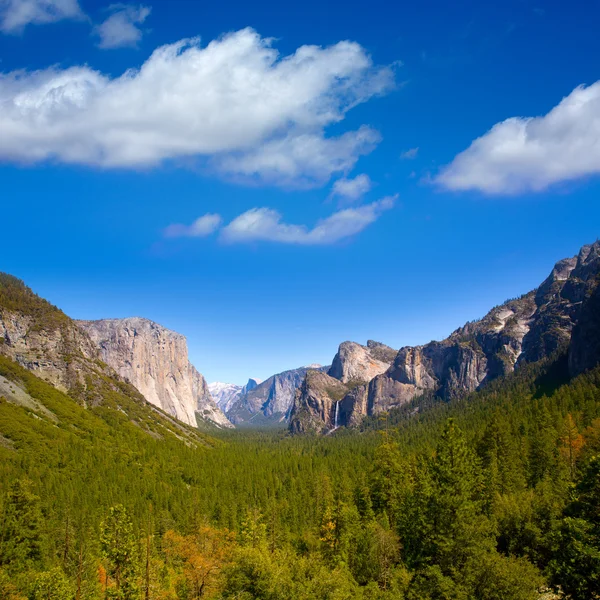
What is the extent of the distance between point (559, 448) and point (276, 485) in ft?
253

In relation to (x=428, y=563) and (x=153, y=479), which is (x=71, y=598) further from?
(x=153, y=479)

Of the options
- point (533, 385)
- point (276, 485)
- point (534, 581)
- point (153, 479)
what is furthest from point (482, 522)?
point (533, 385)

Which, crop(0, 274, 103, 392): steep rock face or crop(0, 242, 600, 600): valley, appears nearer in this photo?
crop(0, 242, 600, 600): valley

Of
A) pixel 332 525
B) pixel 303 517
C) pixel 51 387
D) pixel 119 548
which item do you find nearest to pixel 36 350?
pixel 51 387

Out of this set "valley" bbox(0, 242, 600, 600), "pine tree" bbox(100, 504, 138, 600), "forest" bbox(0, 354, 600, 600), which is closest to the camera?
"forest" bbox(0, 354, 600, 600)

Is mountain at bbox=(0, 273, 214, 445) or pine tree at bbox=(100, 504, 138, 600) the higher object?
mountain at bbox=(0, 273, 214, 445)

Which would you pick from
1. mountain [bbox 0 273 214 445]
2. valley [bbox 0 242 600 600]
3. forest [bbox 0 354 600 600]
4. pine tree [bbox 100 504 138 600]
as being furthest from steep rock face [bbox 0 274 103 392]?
pine tree [bbox 100 504 138 600]

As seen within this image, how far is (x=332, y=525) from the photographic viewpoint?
180 ft

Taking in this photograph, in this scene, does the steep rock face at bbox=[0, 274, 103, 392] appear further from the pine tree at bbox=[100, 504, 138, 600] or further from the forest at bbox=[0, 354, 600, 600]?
the pine tree at bbox=[100, 504, 138, 600]

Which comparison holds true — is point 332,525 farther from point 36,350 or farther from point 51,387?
point 36,350

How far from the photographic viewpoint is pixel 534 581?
2700 centimetres

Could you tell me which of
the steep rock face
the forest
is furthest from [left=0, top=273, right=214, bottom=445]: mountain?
the forest

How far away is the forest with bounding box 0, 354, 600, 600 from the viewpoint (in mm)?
29703

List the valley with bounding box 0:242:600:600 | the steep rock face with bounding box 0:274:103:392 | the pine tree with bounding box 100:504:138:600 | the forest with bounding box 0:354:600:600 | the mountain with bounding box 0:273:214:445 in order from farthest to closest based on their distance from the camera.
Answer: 1. the steep rock face with bounding box 0:274:103:392
2. the mountain with bounding box 0:273:214:445
3. the pine tree with bounding box 100:504:138:600
4. the valley with bounding box 0:242:600:600
5. the forest with bounding box 0:354:600:600
